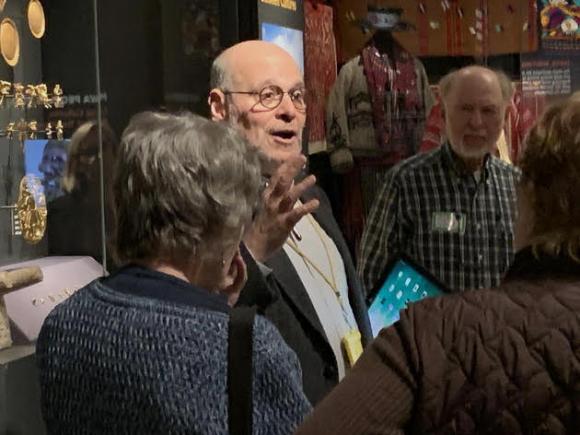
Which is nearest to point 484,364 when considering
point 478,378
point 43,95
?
point 478,378

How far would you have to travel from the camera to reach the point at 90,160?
3.12m

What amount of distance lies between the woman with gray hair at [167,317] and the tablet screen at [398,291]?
37.2 inches

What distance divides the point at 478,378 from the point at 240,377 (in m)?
0.33

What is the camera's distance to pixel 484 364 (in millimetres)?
1424

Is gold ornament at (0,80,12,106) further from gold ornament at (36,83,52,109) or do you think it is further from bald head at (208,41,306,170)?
bald head at (208,41,306,170)

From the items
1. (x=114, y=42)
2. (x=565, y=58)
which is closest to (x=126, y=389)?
(x=114, y=42)

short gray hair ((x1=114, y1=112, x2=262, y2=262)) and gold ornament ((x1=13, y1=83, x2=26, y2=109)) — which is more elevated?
gold ornament ((x1=13, y1=83, x2=26, y2=109))

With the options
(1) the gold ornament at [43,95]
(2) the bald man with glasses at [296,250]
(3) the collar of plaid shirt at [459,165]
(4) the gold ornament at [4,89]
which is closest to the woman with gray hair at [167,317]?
(2) the bald man with glasses at [296,250]

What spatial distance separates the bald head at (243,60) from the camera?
89.9 inches

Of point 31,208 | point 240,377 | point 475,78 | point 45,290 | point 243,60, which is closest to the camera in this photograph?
point 240,377

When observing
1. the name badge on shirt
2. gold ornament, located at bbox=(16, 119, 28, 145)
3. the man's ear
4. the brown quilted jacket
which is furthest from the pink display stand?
the brown quilted jacket

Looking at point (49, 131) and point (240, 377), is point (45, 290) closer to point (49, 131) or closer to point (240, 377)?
point (49, 131)

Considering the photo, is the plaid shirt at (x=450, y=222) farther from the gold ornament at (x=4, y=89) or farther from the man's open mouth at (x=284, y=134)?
the gold ornament at (x=4, y=89)

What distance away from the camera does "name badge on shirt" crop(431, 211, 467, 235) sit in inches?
133
